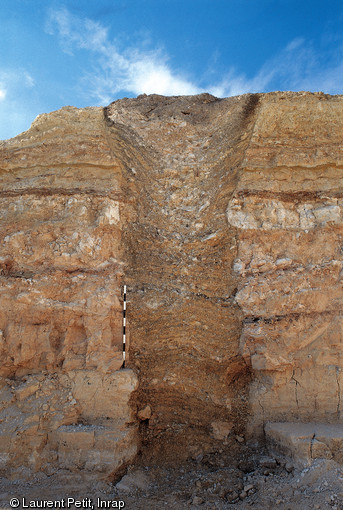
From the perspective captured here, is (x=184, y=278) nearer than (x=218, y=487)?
No

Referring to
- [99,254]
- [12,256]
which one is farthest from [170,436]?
[12,256]

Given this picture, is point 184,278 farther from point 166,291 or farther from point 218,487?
point 218,487

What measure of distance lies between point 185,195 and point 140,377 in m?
2.89

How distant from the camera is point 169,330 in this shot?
514cm

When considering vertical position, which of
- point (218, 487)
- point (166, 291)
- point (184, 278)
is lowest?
point (218, 487)

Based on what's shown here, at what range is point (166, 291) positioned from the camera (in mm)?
5281

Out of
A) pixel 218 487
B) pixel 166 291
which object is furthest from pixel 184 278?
pixel 218 487

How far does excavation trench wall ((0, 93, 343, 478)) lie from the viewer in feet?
15.4

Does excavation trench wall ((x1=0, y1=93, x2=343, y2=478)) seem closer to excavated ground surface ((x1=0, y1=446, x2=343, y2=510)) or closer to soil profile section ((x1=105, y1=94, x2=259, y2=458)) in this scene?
soil profile section ((x1=105, y1=94, x2=259, y2=458))

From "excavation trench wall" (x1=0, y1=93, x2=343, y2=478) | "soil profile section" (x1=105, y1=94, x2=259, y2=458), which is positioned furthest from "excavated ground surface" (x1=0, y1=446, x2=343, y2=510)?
"soil profile section" (x1=105, y1=94, x2=259, y2=458)

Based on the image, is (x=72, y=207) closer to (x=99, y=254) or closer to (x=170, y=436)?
(x=99, y=254)

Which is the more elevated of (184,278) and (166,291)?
(184,278)

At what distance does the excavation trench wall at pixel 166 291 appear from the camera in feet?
15.4

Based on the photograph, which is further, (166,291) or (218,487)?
(166,291)
